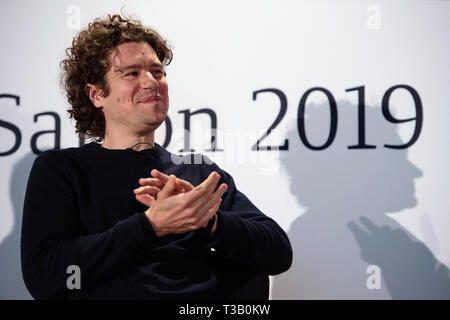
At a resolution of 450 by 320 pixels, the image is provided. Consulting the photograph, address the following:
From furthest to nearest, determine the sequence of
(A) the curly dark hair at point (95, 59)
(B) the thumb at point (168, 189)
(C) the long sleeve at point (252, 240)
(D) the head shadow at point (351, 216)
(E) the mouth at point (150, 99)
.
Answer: (D) the head shadow at point (351, 216), (A) the curly dark hair at point (95, 59), (E) the mouth at point (150, 99), (C) the long sleeve at point (252, 240), (B) the thumb at point (168, 189)

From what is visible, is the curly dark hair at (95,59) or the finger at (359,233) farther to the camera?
the finger at (359,233)

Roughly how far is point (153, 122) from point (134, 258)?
1.61ft

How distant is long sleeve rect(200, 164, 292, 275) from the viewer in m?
1.25

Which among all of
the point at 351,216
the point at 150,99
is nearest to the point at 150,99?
the point at 150,99

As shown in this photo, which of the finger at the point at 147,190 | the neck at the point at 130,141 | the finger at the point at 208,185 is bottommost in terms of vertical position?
the finger at the point at 147,190

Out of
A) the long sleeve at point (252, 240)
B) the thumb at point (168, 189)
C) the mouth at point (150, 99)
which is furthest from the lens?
the mouth at point (150, 99)

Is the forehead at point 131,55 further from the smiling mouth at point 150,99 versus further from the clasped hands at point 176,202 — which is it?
the clasped hands at point 176,202

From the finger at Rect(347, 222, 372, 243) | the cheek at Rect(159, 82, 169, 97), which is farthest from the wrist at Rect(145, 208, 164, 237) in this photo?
the finger at Rect(347, 222, 372, 243)

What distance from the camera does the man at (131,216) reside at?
1174 millimetres

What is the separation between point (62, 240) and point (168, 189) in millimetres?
345

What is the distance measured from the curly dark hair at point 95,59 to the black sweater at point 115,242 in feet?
1.07

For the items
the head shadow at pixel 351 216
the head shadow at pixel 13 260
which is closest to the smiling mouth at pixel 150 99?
the head shadow at pixel 351 216

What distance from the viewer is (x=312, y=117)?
232cm

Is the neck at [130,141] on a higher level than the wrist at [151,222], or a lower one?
higher
